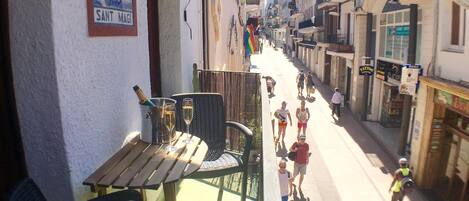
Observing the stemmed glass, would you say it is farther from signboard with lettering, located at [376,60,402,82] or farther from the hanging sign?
signboard with lettering, located at [376,60,402,82]

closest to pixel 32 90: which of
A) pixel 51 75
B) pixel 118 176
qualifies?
pixel 51 75

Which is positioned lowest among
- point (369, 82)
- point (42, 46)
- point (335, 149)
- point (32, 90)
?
point (335, 149)

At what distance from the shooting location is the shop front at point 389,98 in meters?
17.4

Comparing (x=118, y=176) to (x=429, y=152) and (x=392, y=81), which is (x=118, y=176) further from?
(x=392, y=81)

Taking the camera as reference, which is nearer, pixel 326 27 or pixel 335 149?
pixel 335 149

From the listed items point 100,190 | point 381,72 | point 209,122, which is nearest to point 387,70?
point 381,72

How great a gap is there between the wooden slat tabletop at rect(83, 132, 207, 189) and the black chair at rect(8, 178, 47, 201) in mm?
375

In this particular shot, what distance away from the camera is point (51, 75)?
7.70 ft

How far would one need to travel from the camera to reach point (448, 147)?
11.8 metres

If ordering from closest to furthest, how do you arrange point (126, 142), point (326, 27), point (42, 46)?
1. point (42, 46)
2. point (126, 142)
3. point (326, 27)

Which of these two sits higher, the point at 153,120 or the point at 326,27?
the point at 326,27

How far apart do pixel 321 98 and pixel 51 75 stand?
2438 centimetres

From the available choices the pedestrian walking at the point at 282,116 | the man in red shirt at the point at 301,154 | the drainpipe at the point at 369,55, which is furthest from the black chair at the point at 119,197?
the drainpipe at the point at 369,55

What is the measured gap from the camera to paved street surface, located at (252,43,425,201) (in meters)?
11.4
